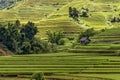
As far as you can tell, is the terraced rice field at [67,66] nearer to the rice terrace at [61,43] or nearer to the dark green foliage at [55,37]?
the rice terrace at [61,43]

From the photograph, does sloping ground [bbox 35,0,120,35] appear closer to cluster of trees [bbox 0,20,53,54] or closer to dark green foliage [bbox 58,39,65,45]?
dark green foliage [bbox 58,39,65,45]

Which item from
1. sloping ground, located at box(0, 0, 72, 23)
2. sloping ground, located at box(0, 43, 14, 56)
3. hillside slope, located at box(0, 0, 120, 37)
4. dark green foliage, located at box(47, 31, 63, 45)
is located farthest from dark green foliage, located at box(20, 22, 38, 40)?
sloping ground, located at box(0, 0, 72, 23)

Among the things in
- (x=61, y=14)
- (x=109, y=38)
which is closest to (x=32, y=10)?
(x=61, y=14)

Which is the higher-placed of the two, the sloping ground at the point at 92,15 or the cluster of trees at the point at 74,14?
the cluster of trees at the point at 74,14

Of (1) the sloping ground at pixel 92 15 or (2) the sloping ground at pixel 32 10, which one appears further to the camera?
(2) the sloping ground at pixel 32 10

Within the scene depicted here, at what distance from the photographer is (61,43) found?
79938 millimetres

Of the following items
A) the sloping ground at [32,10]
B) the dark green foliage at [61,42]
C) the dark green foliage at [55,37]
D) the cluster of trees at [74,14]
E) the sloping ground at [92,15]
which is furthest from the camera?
the sloping ground at [32,10]

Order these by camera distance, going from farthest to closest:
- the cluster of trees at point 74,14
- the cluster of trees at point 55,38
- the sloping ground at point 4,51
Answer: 1. the cluster of trees at point 74,14
2. the cluster of trees at point 55,38
3. the sloping ground at point 4,51

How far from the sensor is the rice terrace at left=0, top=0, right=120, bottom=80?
4631cm

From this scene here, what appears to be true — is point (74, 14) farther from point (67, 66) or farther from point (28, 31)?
point (67, 66)

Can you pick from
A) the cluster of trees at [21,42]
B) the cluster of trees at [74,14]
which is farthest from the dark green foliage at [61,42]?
the cluster of trees at [74,14]

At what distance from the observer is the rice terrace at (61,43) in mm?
46312

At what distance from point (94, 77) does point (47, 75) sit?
18.2 feet

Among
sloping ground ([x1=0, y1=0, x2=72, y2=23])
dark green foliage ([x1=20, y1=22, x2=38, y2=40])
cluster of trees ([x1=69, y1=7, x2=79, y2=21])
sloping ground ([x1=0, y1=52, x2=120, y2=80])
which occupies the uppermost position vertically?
sloping ground ([x1=0, y1=52, x2=120, y2=80])
